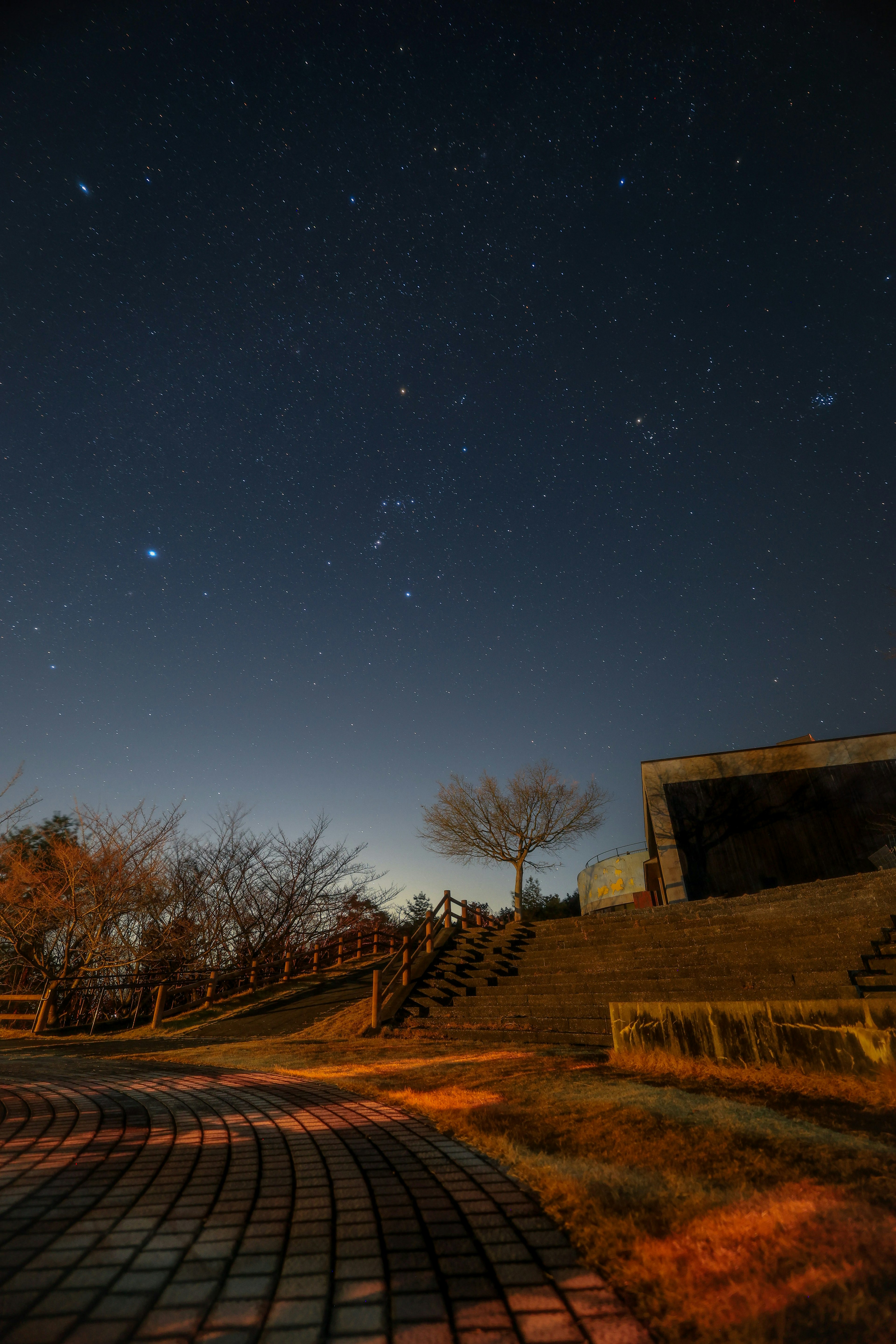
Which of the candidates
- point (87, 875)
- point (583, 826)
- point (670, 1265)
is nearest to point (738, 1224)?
point (670, 1265)

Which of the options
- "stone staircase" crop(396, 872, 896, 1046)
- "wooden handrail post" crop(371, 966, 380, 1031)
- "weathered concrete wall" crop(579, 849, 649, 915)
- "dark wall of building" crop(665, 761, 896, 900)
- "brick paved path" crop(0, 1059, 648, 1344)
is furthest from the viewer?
"weathered concrete wall" crop(579, 849, 649, 915)

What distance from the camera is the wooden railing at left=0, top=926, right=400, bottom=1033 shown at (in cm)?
1588

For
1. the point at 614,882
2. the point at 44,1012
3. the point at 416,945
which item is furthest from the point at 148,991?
the point at 614,882

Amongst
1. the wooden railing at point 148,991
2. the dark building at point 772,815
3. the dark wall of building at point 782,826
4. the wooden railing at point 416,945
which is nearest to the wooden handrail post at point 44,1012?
the wooden railing at point 148,991

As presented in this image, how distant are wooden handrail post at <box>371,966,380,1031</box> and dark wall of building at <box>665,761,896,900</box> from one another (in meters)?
13.5

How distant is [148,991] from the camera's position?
1758cm

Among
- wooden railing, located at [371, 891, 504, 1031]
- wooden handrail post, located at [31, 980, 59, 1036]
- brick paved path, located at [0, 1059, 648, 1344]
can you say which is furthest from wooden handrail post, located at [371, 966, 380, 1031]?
wooden handrail post, located at [31, 980, 59, 1036]

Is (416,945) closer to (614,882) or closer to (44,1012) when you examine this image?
(44,1012)

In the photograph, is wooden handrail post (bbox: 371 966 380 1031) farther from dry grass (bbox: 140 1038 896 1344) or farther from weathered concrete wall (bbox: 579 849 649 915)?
weathered concrete wall (bbox: 579 849 649 915)

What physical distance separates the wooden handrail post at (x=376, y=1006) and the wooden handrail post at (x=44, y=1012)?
10179mm

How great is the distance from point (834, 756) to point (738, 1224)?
73.8ft

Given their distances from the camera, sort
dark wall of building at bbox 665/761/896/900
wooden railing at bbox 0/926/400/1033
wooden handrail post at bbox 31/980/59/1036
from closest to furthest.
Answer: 1. wooden handrail post at bbox 31/980/59/1036
2. wooden railing at bbox 0/926/400/1033
3. dark wall of building at bbox 665/761/896/900

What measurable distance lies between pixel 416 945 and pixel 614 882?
20.0m

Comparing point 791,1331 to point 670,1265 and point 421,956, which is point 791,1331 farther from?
point 421,956
